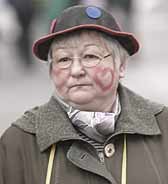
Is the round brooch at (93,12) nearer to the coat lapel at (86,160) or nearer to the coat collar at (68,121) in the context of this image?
the coat collar at (68,121)

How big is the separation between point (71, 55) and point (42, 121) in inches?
14.0

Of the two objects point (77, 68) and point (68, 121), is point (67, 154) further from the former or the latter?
point (77, 68)

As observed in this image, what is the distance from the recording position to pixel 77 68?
4508 millimetres

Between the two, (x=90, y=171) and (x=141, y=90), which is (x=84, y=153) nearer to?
(x=90, y=171)

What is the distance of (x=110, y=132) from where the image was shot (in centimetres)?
461

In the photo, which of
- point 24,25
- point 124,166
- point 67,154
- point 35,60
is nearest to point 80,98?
point 67,154

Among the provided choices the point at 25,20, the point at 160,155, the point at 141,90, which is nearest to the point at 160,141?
the point at 160,155

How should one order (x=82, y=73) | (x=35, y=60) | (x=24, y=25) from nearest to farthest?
1. (x=82, y=73)
2. (x=24, y=25)
3. (x=35, y=60)

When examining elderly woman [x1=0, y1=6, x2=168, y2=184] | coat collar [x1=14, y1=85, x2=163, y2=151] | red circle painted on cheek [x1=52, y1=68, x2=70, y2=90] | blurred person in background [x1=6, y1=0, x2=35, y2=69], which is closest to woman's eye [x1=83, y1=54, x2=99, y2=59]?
elderly woman [x1=0, y1=6, x2=168, y2=184]

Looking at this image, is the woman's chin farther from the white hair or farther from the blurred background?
the blurred background

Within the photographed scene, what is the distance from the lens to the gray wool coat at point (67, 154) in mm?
4527

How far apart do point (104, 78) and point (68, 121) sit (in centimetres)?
27

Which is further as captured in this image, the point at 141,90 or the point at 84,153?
the point at 141,90

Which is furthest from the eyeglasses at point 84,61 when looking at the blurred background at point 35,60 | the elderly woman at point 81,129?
the blurred background at point 35,60
